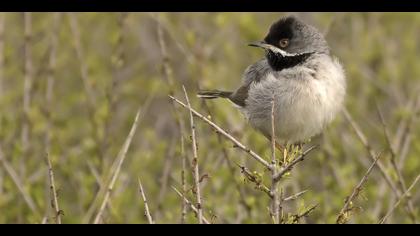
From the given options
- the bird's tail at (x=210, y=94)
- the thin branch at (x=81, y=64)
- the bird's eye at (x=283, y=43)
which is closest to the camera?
the bird's tail at (x=210, y=94)

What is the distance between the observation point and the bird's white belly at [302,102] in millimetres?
4652

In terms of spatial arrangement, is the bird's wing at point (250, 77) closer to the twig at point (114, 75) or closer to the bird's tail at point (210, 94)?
the bird's tail at point (210, 94)

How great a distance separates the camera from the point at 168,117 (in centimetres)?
921

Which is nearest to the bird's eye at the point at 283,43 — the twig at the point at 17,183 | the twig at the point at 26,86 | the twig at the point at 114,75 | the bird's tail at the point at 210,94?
the bird's tail at the point at 210,94

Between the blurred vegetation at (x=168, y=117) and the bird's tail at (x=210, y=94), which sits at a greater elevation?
the bird's tail at (x=210, y=94)

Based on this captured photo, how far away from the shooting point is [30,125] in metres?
6.35

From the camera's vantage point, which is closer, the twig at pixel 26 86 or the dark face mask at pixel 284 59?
the dark face mask at pixel 284 59

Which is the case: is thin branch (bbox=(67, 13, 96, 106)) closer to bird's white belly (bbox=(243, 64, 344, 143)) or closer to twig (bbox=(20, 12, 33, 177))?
twig (bbox=(20, 12, 33, 177))

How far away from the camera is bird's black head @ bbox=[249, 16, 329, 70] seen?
4.56 meters

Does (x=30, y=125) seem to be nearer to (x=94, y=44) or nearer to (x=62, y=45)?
(x=62, y=45)

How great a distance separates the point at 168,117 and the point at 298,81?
467 cm

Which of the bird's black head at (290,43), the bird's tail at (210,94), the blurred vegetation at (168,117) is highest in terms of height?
the bird's black head at (290,43)

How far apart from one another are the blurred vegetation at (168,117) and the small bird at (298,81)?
290 mm

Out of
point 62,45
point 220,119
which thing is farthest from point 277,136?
point 62,45
